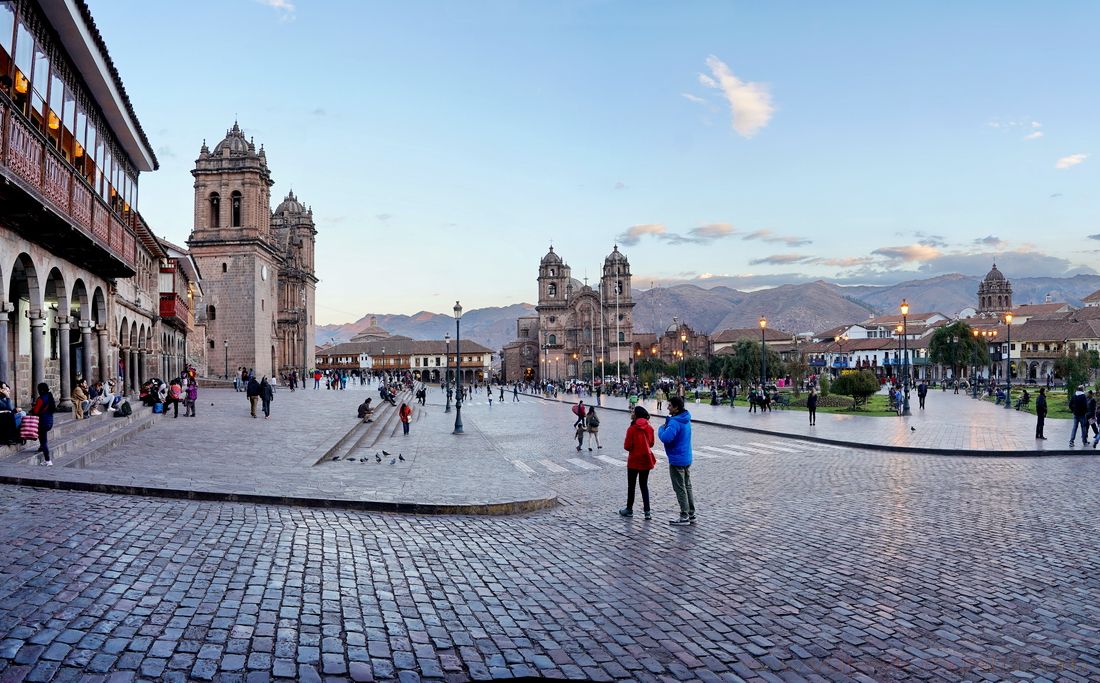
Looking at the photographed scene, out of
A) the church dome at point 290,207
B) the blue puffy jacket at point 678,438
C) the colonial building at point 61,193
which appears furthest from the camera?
the church dome at point 290,207

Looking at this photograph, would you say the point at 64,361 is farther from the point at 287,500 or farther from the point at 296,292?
the point at 296,292

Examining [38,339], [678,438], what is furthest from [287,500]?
[38,339]

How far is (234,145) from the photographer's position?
62.0 m

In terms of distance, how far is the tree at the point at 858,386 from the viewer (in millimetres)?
37031

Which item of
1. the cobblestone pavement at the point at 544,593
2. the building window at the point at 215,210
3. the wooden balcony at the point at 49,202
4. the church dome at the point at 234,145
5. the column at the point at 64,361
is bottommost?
the cobblestone pavement at the point at 544,593

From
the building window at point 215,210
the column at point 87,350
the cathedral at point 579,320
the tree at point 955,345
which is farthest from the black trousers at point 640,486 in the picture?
the cathedral at point 579,320

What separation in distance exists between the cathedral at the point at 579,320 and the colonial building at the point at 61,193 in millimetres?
98275

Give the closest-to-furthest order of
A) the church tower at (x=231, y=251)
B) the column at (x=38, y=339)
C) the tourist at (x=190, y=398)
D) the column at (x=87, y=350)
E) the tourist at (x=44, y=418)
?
the tourist at (x=44, y=418) → the column at (x=38, y=339) → the column at (x=87, y=350) → the tourist at (x=190, y=398) → the church tower at (x=231, y=251)

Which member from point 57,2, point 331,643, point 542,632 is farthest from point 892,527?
point 57,2

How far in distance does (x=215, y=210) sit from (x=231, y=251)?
171 inches

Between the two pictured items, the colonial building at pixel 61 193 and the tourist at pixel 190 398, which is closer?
the colonial building at pixel 61 193

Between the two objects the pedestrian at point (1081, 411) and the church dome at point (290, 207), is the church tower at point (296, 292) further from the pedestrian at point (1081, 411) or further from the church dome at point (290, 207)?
the pedestrian at point (1081, 411)

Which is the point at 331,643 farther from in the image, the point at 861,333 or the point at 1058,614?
the point at 861,333

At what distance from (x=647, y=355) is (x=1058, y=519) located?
413ft
